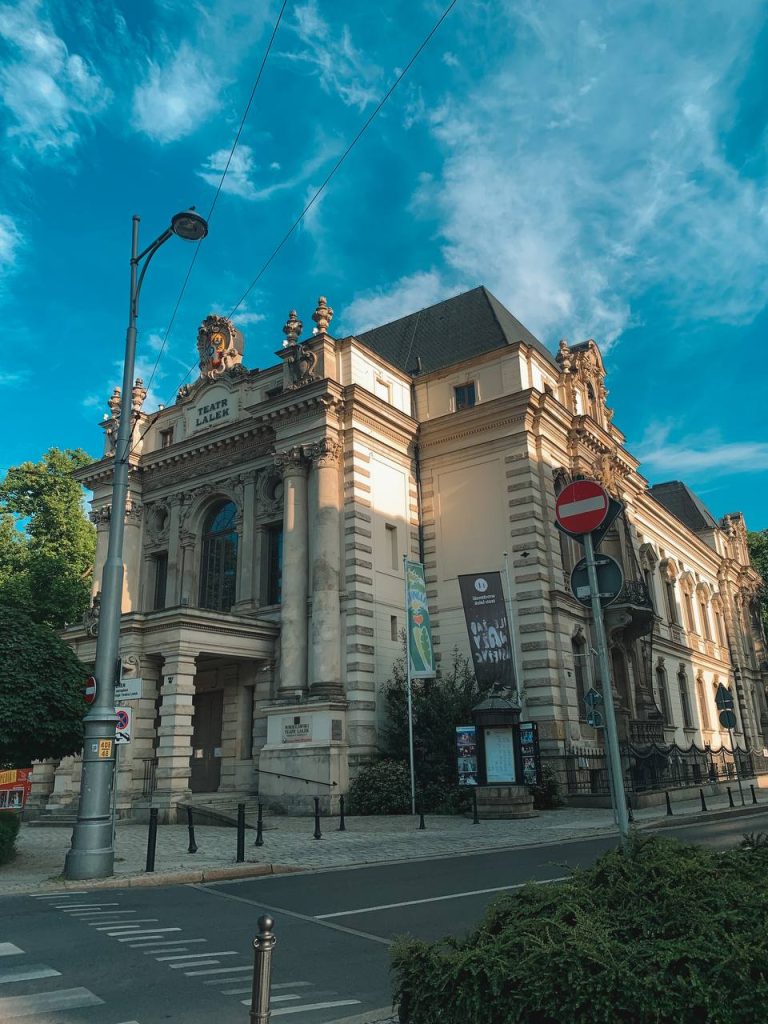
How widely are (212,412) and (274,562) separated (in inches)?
321

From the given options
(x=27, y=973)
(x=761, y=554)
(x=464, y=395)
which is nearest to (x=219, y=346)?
(x=464, y=395)

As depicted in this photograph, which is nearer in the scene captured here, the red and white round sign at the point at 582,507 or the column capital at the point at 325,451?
the red and white round sign at the point at 582,507

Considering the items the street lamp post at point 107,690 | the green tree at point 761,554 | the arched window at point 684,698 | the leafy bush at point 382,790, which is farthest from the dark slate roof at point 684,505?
the street lamp post at point 107,690

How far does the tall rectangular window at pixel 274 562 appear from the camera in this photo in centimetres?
3222

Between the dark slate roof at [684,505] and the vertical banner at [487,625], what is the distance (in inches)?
1502

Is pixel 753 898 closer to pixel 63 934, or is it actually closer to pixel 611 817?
pixel 63 934

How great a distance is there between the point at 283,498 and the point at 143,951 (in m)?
25.0

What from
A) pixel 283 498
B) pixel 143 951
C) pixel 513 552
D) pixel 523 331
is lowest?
pixel 143 951

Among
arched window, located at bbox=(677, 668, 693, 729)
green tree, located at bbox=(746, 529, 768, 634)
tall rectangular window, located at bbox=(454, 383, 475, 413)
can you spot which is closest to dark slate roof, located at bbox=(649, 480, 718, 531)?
green tree, located at bbox=(746, 529, 768, 634)

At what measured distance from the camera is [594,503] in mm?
9758

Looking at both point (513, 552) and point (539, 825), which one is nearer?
point (539, 825)

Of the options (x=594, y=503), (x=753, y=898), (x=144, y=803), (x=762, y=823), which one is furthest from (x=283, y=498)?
(x=753, y=898)

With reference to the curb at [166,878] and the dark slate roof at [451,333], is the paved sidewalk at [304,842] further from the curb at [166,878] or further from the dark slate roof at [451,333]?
the dark slate roof at [451,333]

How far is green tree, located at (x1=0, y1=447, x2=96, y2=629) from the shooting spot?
42156mm
